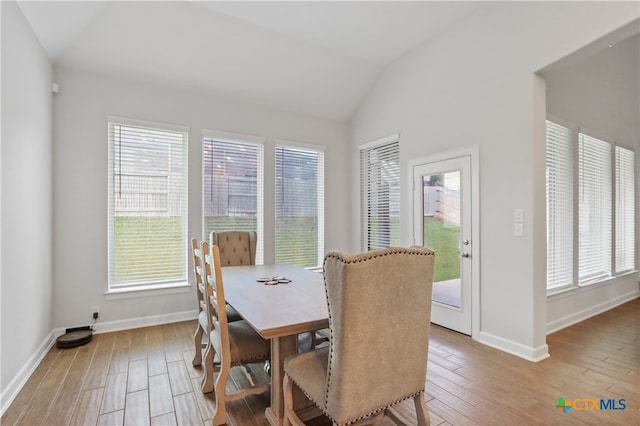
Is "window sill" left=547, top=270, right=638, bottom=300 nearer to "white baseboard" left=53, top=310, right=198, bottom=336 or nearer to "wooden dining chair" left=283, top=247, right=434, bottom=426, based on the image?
"wooden dining chair" left=283, top=247, right=434, bottom=426

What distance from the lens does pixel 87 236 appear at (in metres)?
3.40

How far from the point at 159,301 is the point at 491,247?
12.5ft

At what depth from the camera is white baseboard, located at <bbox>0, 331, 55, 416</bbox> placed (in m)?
2.06

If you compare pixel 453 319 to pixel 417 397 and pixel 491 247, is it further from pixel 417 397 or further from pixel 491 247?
pixel 417 397

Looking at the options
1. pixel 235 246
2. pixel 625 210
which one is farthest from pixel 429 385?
pixel 625 210

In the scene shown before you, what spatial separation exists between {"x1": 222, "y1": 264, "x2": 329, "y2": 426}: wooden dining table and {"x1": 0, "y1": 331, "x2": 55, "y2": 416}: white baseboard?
61.2 inches

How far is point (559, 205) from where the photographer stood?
358 cm

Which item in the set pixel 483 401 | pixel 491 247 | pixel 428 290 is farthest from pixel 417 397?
pixel 491 247

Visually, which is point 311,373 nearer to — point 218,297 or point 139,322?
point 218,297

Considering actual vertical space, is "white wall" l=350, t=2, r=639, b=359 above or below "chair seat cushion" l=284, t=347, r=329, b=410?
above

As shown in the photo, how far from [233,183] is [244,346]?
8.98ft

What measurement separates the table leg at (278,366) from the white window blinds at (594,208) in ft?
12.8

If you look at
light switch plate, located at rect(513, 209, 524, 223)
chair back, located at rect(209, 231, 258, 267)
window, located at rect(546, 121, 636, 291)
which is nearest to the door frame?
light switch plate, located at rect(513, 209, 524, 223)

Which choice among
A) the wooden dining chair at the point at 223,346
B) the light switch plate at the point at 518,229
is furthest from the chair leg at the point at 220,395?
the light switch plate at the point at 518,229
